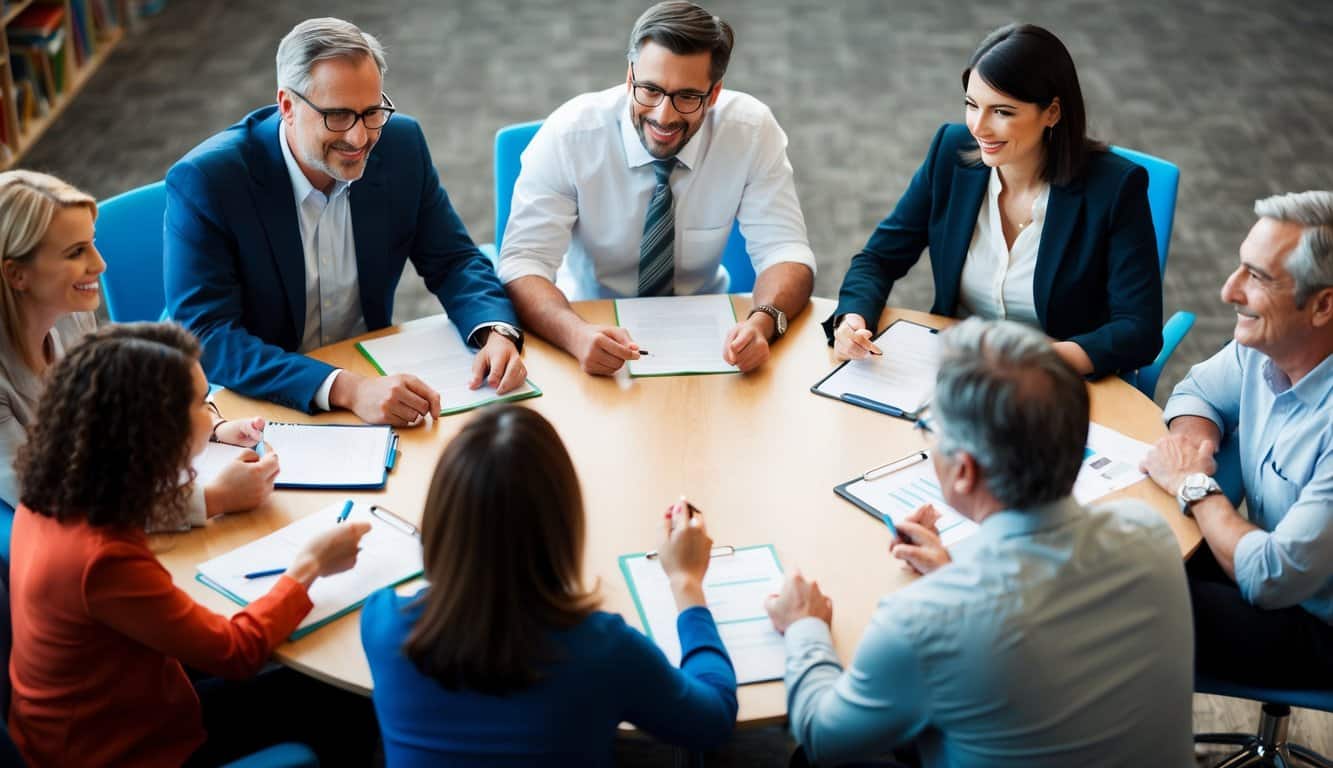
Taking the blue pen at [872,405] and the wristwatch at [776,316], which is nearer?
the blue pen at [872,405]

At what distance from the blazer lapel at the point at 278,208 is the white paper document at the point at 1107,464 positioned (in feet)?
5.51

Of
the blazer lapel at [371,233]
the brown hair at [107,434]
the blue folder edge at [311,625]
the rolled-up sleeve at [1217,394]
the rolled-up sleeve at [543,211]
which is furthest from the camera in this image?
the rolled-up sleeve at [543,211]

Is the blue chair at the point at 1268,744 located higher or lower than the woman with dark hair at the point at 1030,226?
lower

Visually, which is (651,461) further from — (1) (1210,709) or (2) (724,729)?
(1) (1210,709)

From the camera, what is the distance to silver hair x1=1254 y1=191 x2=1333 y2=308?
7.06 feet

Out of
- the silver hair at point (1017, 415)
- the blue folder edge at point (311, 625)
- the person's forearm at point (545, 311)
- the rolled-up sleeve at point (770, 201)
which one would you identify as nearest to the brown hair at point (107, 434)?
the blue folder edge at point (311, 625)

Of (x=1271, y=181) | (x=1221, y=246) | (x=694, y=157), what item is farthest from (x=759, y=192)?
(x=1271, y=181)

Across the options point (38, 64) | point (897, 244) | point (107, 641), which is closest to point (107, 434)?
point (107, 641)

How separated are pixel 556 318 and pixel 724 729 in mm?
1220

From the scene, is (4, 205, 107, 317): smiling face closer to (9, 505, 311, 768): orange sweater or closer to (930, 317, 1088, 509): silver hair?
(9, 505, 311, 768): orange sweater

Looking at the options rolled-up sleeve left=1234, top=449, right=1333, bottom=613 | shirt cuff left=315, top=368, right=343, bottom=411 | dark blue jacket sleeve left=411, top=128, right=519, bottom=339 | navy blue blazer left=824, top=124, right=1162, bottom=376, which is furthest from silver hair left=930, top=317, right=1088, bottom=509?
dark blue jacket sleeve left=411, top=128, right=519, bottom=339

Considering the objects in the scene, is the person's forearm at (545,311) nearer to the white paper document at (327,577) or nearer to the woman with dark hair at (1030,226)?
the woman with dark hair at (1030,226)

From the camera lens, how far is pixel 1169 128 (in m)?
5.70

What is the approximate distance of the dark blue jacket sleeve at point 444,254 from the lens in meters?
2.90
